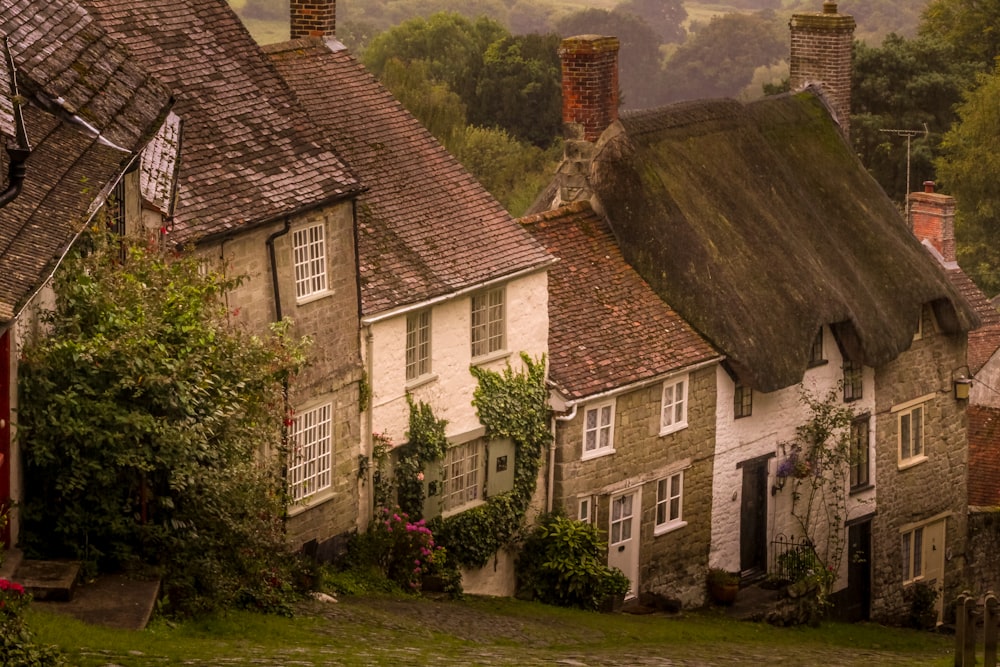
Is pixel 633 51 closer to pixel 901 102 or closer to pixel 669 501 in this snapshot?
pixel 901 102

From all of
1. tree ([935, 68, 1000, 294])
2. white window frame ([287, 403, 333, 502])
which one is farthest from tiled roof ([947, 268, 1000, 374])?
tree ([935, 68, 1000, 294])

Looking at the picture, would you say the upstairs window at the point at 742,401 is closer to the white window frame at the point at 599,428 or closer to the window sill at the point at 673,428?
the window sill at the point at 673,428

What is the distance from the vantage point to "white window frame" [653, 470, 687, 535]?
3388 centimetres

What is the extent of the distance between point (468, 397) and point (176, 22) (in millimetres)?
7337

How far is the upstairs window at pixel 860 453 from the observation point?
125 feet

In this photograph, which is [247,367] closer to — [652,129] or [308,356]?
[308,356]

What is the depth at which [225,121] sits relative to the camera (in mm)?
26547

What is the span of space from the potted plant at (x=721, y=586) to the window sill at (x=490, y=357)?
640cm

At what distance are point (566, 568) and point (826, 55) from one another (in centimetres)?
Answer: 1588

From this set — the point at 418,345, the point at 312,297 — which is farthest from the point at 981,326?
the point at 312,297

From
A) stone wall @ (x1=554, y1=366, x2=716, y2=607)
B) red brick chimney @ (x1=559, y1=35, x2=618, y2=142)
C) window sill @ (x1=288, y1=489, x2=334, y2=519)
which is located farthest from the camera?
red brick chimney @ (x1=559, y1=35, x2=618, y2=142)

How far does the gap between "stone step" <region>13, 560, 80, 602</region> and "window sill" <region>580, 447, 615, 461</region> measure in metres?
13.9

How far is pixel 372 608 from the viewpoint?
2511 cm

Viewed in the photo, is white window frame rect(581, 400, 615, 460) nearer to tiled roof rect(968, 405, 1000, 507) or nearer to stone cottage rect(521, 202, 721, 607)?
stone cottage rect(521, 202, 721, 607)
